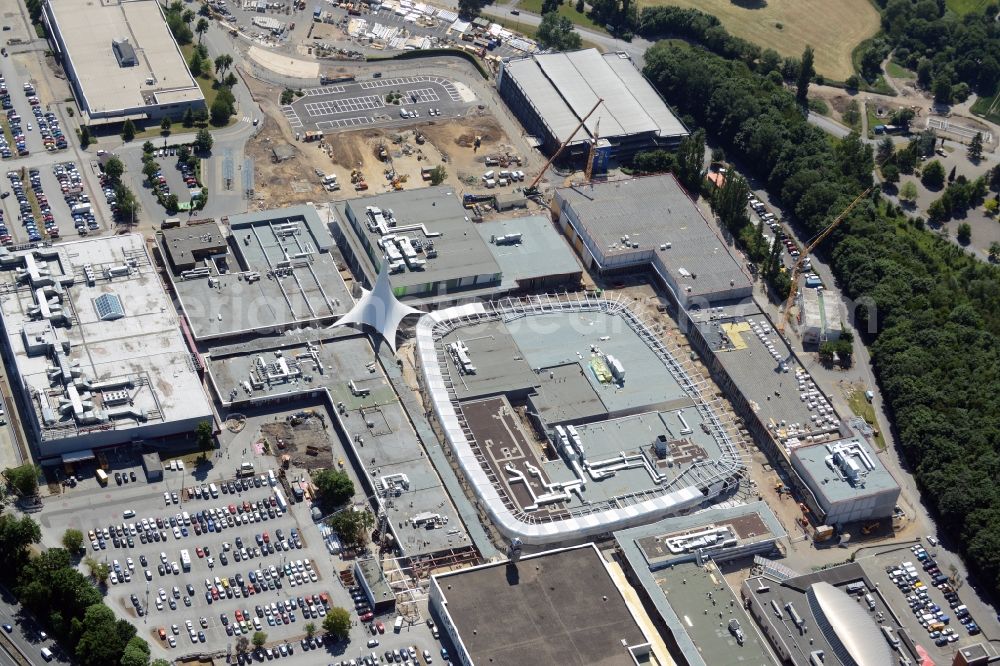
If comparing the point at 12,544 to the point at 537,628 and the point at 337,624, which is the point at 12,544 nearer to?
the point at 337,624

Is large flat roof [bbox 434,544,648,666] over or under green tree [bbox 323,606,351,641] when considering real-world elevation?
over

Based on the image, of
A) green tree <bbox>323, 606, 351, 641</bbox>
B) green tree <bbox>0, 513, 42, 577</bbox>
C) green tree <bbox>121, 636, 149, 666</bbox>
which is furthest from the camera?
green tree <bbox>0, 513, 42, 577</bbox>

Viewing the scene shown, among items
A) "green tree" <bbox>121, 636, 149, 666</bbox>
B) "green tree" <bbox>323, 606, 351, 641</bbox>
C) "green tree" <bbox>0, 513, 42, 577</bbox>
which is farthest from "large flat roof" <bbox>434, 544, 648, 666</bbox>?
"green tree" <bbox>0, 513, 42, 577</bbox>

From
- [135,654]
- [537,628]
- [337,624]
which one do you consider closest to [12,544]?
[135,654]

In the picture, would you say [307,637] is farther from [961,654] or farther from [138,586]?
[961,654]

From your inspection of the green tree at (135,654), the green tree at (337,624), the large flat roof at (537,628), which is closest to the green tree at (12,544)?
the green tree at (135,654)

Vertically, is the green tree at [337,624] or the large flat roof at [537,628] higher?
the large flat roof at [537,628]

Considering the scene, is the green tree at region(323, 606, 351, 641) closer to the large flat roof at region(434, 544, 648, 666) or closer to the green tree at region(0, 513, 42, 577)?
the large flat roof at region(434, 544, 648, 666)

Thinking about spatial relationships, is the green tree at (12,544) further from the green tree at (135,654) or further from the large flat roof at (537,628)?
the large flat roof at (537,628)

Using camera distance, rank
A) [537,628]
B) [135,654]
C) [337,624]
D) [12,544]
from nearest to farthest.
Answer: [135,654], [337,624], [12,544], [537,628]
